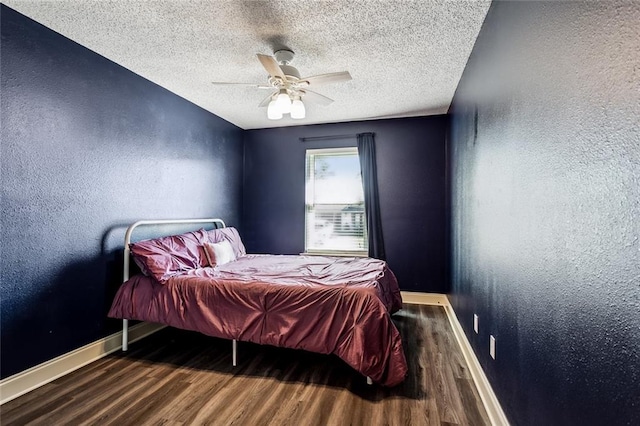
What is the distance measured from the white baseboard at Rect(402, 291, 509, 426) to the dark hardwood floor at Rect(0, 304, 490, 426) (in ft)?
0.19

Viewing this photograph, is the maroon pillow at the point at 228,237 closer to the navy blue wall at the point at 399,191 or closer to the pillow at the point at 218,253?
the pillow at the point at 218,253

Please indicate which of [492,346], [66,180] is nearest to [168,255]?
[66,180]

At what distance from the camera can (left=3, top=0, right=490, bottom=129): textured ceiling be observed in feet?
6.68

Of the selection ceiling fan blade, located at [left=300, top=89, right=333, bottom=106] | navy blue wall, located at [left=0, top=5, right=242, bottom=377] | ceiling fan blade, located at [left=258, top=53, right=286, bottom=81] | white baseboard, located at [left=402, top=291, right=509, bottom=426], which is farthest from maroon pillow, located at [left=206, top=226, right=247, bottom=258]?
white baseboard, located at [left=402, top=291, right=509, bottom=426]

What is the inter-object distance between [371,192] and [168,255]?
8.96ft

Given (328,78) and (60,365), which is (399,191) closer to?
(328,78)

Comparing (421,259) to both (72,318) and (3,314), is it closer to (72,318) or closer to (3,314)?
(72,318)

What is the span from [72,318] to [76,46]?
2.18 meters

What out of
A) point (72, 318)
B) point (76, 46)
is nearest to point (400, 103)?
point (76, 46)

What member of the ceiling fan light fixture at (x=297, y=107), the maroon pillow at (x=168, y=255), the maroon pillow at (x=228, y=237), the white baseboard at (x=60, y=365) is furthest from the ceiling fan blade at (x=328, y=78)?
the white baseboard at (x=60, y=365)

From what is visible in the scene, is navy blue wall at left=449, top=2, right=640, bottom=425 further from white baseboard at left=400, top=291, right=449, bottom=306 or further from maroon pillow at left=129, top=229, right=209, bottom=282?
maroon pillow at left=129, top=229, right=209, bottom=282

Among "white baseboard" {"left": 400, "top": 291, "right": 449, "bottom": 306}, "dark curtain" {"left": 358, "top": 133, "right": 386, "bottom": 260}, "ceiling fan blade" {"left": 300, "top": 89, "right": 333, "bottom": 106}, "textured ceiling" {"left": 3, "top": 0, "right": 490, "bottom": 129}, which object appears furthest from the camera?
"dark curtain" {"left": 358, "top": 133, "right": 386, "bottom": 260}

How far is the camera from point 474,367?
2307 mm

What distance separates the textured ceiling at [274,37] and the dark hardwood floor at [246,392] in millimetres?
2563
